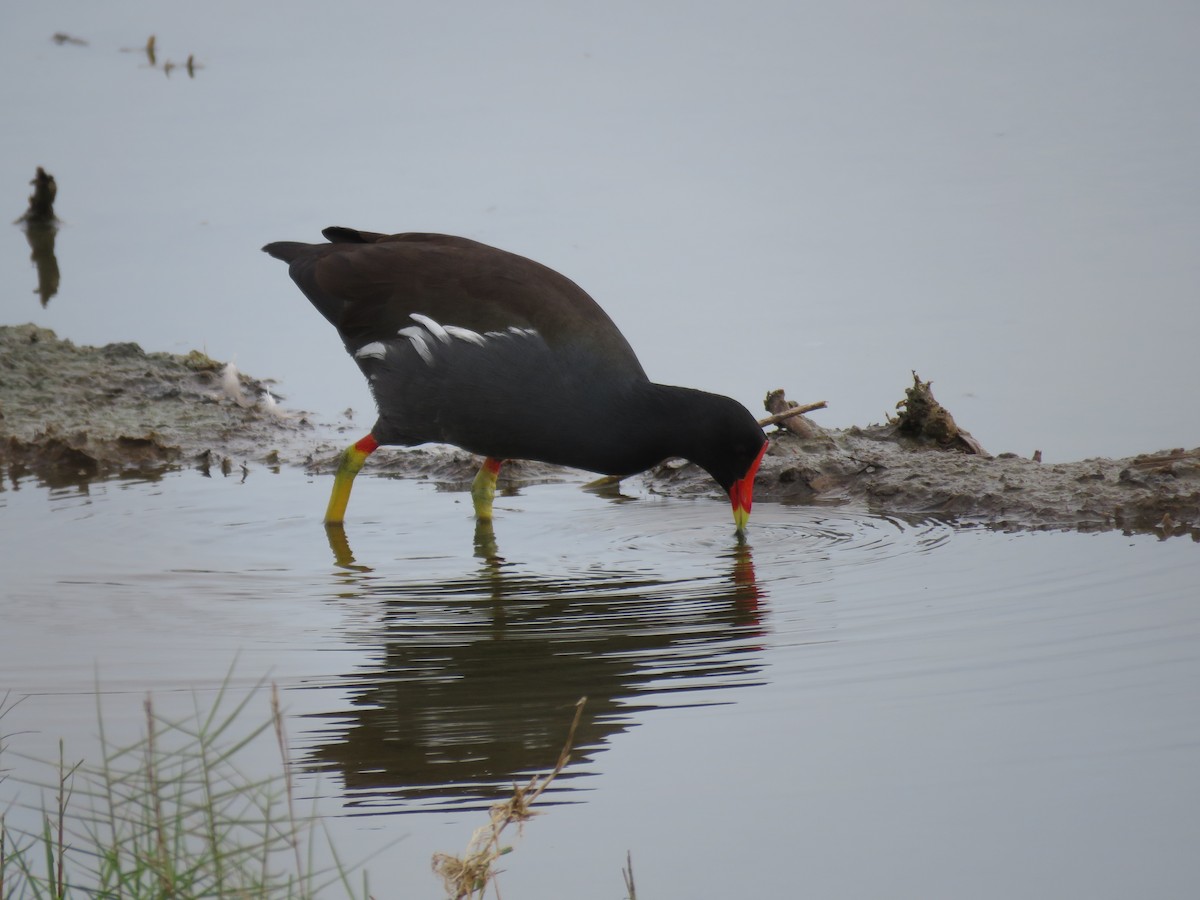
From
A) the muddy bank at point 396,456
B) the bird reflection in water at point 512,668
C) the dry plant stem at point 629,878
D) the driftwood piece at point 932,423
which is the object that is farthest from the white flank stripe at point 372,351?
the dry plant stem at point 629,878

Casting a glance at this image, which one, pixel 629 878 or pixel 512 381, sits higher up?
pixel 512 381

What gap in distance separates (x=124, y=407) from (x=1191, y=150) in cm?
721

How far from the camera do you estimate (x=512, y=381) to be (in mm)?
6215

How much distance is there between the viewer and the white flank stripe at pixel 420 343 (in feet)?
21.1

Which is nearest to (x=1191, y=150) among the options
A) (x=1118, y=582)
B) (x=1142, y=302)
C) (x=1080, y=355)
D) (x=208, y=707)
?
(x=1142, y=302)

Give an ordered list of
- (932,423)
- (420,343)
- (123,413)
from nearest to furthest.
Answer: (420,343), (932,423), (123,413)

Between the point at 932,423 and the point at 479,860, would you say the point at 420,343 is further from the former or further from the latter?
the point at 479,860

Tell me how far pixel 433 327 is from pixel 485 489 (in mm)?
769

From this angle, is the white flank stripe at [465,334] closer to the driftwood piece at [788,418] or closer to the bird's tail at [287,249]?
the bird's tail at [287,249]

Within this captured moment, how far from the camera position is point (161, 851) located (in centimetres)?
275

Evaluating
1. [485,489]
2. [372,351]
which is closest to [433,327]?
[372,351]

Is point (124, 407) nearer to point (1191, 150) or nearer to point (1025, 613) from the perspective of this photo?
point (1025, 613)

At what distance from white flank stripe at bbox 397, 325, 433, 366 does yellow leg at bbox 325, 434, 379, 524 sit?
52 cm

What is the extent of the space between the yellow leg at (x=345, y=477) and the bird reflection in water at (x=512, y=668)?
0.65 metres
